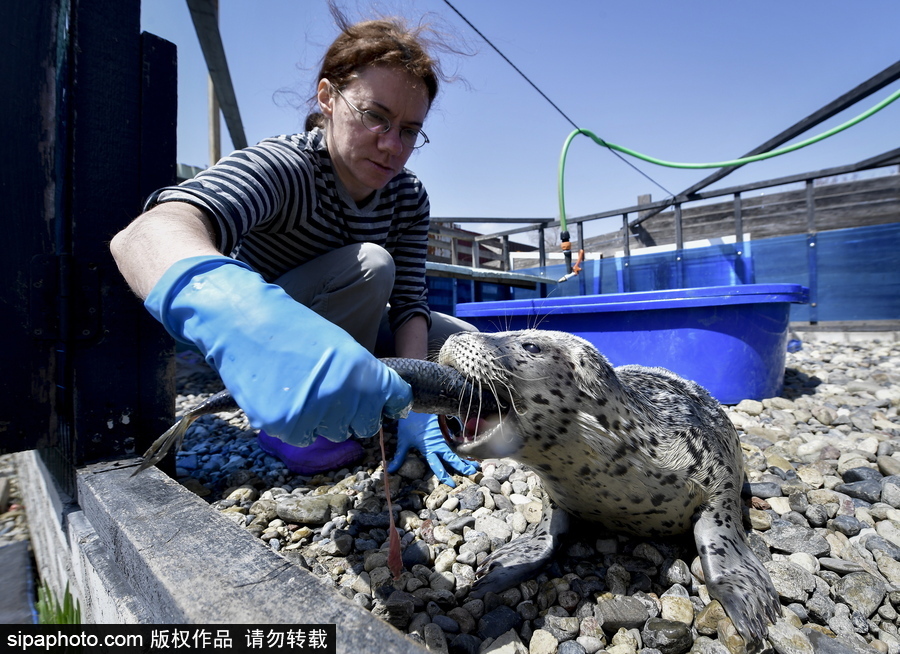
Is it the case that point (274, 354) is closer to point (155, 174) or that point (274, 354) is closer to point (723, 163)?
point (155, 174)

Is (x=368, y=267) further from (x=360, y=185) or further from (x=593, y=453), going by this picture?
(x=593, y=453)

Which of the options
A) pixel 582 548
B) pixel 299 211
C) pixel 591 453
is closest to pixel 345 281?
pixel 299 211

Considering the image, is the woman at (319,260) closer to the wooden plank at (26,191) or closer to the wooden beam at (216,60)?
the wooden plank at (26,191)

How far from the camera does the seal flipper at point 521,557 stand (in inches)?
68.4

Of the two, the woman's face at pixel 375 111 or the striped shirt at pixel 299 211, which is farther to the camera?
the woman's face at pixel 375 111

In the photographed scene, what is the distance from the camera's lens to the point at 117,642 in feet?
3.91

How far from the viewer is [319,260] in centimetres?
264

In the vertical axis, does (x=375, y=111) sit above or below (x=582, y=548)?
above

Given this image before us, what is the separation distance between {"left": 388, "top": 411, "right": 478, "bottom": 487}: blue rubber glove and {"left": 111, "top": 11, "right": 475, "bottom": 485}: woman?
0.04 feet

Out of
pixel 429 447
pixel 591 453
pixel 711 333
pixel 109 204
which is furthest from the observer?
pixel 711 333

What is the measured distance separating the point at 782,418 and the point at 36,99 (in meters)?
4.62

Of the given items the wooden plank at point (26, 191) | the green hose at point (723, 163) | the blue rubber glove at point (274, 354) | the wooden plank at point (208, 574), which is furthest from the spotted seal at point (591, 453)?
the green hose at point (723, 163)

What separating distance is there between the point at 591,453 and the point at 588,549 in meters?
0.47

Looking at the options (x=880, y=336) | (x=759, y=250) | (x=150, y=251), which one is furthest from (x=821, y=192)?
(x=150, y=251)
